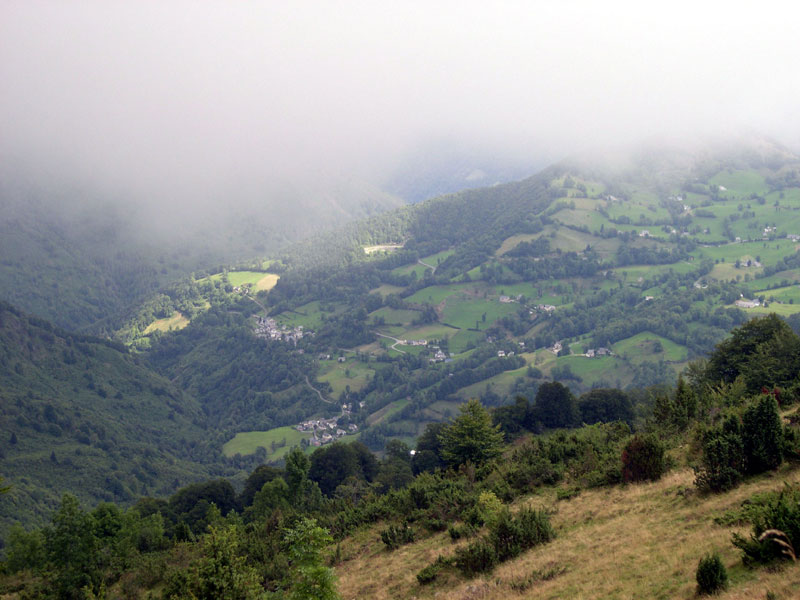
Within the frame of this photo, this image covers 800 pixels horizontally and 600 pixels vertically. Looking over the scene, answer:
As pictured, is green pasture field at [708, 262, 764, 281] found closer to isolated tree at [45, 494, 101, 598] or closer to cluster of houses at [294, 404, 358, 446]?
cluster of houses at [294, 404, 358, 446]

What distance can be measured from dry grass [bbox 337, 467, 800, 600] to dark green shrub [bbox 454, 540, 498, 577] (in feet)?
1.66

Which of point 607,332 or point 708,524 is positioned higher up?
point 708,524

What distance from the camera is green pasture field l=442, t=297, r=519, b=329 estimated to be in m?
189

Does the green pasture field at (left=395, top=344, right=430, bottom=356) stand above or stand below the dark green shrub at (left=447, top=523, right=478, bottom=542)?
below

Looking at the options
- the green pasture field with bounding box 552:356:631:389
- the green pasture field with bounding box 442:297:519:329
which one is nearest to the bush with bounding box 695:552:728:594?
the green pasture field with bounding box 552:356:631:389

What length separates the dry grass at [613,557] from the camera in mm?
15086

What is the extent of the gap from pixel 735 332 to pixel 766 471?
31073mm

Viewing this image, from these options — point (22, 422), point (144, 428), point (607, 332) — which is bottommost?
point (607, 332)

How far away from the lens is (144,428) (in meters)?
152

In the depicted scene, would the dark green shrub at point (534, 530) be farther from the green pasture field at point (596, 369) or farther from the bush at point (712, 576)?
the green pasture field at point (596, 369)

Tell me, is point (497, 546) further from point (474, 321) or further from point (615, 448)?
point (474, 321)

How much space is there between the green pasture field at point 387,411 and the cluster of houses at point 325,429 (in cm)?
519

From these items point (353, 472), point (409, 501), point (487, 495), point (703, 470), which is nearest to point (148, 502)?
point (353, 472)

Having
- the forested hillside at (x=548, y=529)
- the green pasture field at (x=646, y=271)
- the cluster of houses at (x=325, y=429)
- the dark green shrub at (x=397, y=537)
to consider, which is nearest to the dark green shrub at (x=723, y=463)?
the forested hillside at (x=548, y=529)
